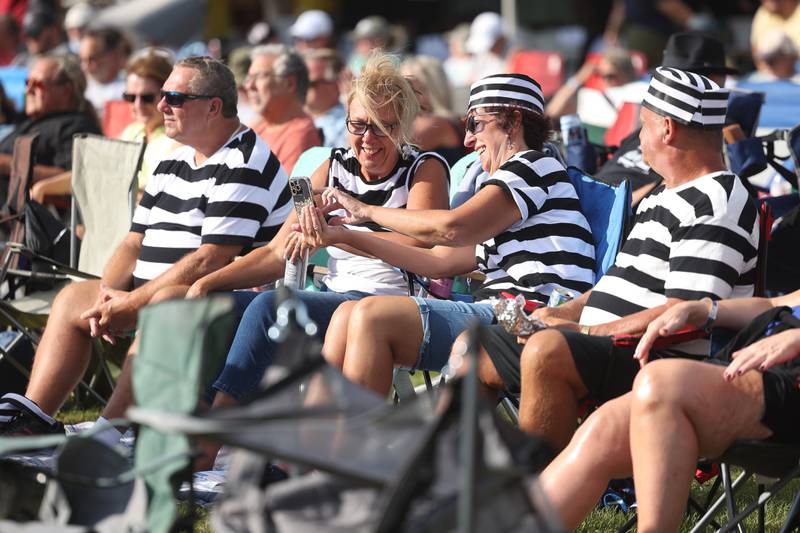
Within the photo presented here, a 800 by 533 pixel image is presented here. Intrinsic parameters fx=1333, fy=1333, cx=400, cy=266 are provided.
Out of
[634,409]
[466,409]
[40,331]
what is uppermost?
[466,409]

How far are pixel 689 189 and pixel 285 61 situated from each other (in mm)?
4047

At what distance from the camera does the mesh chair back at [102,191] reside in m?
6.14

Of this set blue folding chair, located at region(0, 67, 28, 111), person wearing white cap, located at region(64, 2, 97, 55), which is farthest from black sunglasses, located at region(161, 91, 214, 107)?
person wearing white cap, located at region(64, 2, 97, 55)

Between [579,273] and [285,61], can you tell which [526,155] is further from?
[285,61]

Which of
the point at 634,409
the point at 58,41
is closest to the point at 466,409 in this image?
the point at 634,409

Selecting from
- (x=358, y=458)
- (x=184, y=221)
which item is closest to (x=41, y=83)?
(x=184, y=221)

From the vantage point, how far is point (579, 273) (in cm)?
448

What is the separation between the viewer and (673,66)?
6.45 meters

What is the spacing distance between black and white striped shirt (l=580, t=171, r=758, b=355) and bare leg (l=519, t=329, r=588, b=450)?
380mm

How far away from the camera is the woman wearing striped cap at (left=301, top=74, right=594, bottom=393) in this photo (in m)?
4.20

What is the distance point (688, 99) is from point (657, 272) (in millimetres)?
517

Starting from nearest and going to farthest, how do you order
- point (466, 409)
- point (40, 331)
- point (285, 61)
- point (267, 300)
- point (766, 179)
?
point (466, 409) → point (267, 300) → point (40, 331) → point (766, 179) → point (285, 61)

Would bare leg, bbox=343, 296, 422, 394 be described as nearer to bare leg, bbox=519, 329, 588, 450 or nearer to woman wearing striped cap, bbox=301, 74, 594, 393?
woman wearing striped cap, bbox=301, 74, 594, 393

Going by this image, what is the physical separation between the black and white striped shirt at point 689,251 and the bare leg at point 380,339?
566 millimetres
